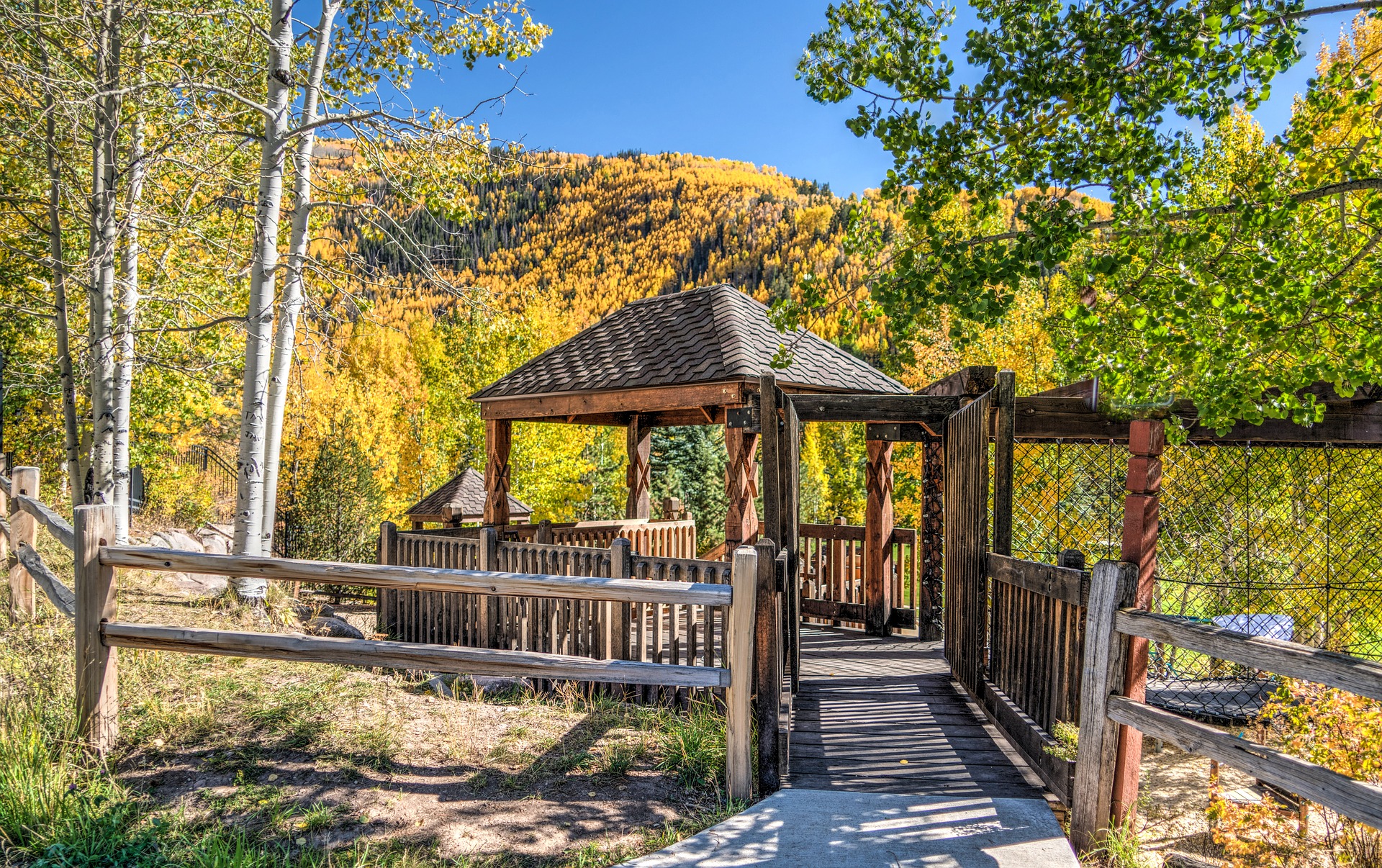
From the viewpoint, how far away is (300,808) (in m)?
3.58

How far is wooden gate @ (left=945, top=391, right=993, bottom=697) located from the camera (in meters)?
5.50

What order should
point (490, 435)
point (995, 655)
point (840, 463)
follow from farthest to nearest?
point (840, 463) → point (490, 435) → point (995, 655)

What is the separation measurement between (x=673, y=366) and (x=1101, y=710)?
6170 millimetres

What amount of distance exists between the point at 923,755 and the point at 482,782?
2505 mm

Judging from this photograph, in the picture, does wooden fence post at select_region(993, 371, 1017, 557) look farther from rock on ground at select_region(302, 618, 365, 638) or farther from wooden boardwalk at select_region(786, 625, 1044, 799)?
rock on ground at select_region(302, 618, 365, 638)

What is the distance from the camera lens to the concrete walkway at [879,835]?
10.2ft

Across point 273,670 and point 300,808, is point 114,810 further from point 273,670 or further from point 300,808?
point 273,670

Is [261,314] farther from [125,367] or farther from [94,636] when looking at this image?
[94,636]

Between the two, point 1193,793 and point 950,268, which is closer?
point 950,268

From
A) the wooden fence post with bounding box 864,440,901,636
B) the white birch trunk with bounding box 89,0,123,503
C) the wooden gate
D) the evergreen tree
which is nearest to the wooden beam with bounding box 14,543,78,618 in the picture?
the white birch trunk with bounding box 89,0,123,503

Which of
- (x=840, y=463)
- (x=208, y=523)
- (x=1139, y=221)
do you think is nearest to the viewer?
(x=1139, y=221)

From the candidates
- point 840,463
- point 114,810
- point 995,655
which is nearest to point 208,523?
point 114,810

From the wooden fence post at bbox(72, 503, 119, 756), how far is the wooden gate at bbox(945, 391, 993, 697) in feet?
17.6

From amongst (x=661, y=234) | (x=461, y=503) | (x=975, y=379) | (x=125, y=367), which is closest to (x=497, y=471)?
(x=125, y=367)
